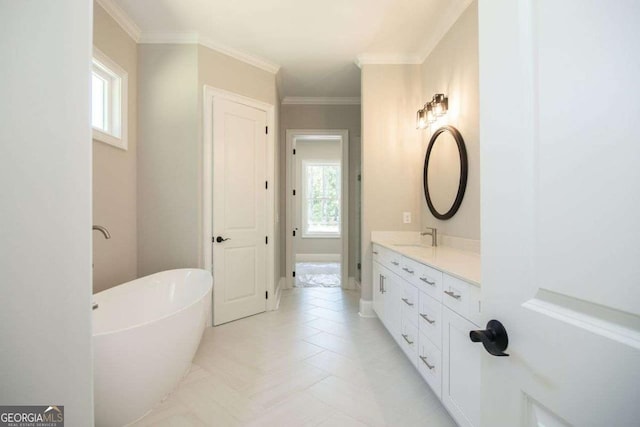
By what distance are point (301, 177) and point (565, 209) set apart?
7.09 m

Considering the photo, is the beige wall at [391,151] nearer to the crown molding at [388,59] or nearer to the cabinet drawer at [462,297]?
the crown molding at [388,59]

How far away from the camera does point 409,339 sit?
6.96 ft

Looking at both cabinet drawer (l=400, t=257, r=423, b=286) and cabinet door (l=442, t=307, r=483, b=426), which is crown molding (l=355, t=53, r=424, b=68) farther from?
cabinet door (l=442, t=307, r=483, b=426)

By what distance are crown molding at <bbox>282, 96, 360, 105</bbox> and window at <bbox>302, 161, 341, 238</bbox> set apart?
114 inches

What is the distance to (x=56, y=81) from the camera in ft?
2.95

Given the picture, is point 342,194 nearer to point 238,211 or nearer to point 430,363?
point 238,211

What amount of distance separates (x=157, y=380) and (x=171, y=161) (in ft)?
6.71

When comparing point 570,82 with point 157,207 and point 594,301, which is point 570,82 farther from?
point 157,207

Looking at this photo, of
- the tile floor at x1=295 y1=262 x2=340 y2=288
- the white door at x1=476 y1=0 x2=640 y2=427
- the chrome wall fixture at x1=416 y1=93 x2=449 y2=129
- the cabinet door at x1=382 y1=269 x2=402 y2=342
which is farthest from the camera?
the tile floor at x1=295 y1=262 x2=340 y2=288

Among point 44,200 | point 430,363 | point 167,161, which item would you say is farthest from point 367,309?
point 44,200

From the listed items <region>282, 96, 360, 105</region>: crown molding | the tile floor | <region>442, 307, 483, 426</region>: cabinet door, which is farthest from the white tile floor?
<region>282, 96, 360, 105</region>: crown molding

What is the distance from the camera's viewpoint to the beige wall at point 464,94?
86.3 inches

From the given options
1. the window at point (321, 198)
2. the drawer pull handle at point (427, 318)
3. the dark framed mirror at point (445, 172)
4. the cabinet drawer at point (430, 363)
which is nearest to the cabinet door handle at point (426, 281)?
the drawer pull handle at point (427, 318)

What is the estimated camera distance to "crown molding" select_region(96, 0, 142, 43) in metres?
2.44
